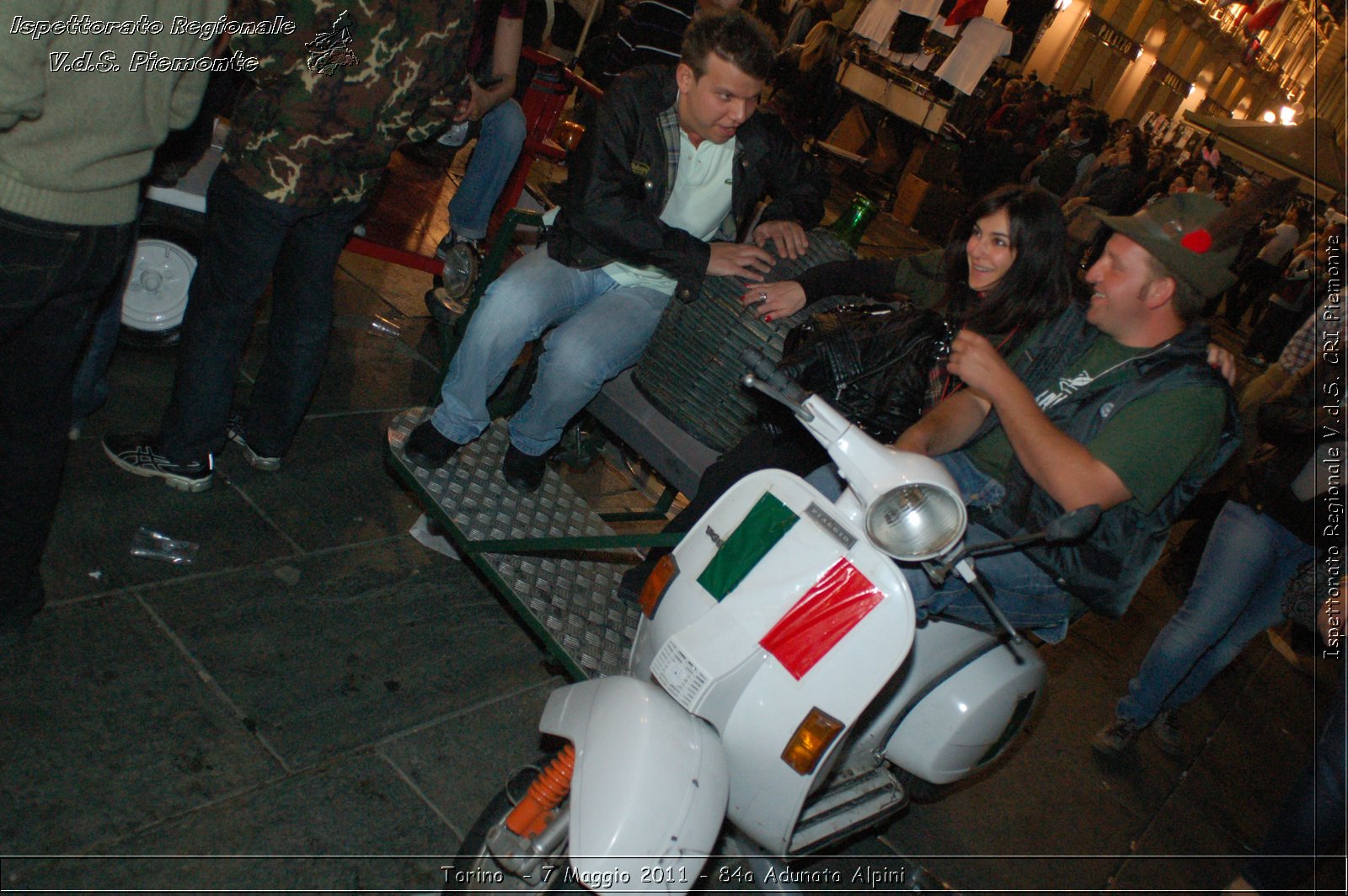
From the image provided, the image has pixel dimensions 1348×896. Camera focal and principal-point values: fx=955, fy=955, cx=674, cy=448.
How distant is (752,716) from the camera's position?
2.16m

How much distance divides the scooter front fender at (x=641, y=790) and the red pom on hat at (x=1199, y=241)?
1.71m

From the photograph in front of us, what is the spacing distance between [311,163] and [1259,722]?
5675 millimetres

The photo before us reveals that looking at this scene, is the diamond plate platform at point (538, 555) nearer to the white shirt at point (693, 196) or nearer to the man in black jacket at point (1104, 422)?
the white shirt at point (693, 196)

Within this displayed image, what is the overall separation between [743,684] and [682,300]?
1382 millimetres

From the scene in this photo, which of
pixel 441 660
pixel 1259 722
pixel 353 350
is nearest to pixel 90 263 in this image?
pixel 441 660

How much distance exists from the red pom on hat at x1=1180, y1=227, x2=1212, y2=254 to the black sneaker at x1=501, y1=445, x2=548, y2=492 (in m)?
2.10

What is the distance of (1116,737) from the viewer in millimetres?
4305

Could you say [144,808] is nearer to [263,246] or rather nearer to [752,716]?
[752,716]

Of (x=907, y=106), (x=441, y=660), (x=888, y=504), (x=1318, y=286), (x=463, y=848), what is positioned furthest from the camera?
(x=907, y=106)

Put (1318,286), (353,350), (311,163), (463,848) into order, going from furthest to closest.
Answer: (1318,286) → (353,350) → (311,163) → (463,848)

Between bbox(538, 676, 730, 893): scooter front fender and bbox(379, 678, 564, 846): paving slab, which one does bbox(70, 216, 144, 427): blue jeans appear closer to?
bbox(379, 678, 564, 846): paving slab

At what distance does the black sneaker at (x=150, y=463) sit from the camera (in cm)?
314

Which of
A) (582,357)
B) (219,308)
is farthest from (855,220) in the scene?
(219,308)

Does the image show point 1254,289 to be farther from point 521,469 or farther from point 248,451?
point 248,451
